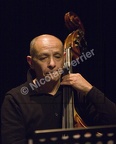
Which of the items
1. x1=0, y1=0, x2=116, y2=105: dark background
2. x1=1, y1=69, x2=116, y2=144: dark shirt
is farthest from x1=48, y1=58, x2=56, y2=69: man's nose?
x1=0, y1=0, x2=116, y2=105: dark background

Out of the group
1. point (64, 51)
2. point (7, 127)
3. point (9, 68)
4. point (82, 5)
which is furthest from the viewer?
point (82, 5)

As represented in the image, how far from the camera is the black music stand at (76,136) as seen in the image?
0.68m

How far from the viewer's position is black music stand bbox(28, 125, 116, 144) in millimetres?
685

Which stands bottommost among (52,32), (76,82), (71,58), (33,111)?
(33,111)

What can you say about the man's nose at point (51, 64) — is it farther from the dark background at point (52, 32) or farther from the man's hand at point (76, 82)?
the dark background at point (52, 32)

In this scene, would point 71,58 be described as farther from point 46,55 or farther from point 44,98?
point 44,98

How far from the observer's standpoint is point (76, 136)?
2.37ft

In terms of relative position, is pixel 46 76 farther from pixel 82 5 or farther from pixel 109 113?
pixel 82 5

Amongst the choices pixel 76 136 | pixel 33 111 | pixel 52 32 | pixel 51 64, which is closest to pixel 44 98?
pixel 33 111

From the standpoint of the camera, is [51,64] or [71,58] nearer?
[51,64]

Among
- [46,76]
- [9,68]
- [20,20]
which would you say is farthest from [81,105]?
[20,20]

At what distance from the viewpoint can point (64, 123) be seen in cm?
134

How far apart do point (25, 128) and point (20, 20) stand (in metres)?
0.68

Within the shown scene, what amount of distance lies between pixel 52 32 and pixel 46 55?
0.41m
